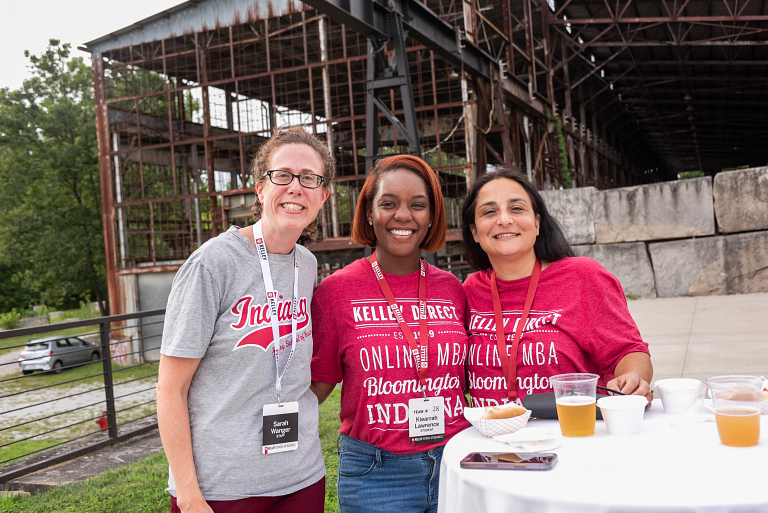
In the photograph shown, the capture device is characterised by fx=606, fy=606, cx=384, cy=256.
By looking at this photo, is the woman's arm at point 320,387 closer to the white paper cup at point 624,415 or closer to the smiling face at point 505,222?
the smiling face at point 505,222

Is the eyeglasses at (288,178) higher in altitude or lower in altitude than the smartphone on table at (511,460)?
higher

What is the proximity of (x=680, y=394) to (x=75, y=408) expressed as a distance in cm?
1175

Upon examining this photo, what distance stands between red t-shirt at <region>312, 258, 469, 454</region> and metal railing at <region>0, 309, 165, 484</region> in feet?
11.3

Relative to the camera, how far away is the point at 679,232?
1123 centimetres

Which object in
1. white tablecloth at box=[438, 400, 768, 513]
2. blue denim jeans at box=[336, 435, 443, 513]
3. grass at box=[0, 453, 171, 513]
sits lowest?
grass at box=[0, 453, 171, 513]

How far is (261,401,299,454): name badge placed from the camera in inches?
76.3

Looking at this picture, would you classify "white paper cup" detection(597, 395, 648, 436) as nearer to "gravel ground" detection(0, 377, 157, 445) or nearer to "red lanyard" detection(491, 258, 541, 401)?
"red lanyard" detection(491, 258, 541, 401)

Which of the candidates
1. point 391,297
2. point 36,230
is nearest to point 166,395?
point 391,297

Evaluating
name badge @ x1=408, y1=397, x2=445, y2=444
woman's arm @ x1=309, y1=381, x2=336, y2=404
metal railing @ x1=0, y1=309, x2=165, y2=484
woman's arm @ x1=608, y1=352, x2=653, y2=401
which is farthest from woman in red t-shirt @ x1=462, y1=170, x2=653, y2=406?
metal railing @ x1=0, y1=309, x2=165, y2=484

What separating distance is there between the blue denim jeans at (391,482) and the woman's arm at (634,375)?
709 millimetres

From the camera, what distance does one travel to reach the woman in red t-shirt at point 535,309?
2.37 meters

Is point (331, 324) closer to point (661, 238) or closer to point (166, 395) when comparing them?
point (166, 395)

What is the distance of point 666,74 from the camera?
24.5 meters

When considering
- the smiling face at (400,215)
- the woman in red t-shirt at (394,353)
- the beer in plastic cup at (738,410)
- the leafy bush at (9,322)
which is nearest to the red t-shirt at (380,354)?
the woman in red t-shirt at (394,353)
